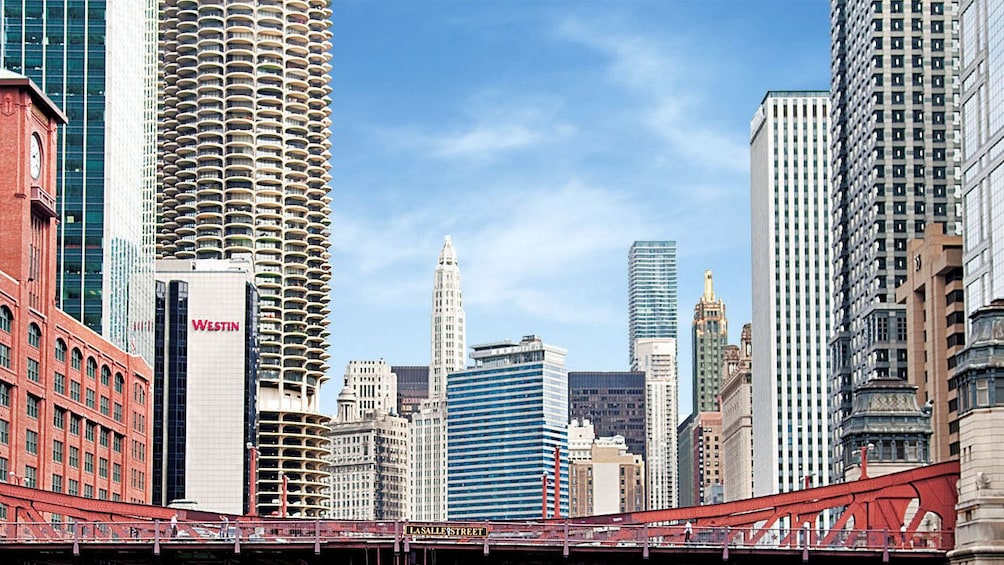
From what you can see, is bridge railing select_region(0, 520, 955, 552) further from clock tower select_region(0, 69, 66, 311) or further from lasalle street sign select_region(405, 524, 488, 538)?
clock tower select_region(0, 69, 66, 311)

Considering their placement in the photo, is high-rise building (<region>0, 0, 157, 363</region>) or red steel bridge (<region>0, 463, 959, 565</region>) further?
high-rise building (<region>0, 0, 157, 363</region>)

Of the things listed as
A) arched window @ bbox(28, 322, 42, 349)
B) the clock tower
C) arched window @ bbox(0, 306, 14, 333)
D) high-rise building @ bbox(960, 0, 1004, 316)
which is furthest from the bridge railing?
high-rise building @ bbox(960, 0, 1004, 316)

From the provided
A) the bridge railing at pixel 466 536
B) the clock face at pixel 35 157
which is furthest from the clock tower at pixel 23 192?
the bridge railing at pixel 466 536

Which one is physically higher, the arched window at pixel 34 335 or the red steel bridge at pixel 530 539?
the arched window at pixel 34 335

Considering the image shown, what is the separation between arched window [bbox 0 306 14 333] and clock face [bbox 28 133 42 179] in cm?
1417

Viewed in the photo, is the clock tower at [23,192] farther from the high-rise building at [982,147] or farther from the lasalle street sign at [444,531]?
the high-rise building at [982,147]

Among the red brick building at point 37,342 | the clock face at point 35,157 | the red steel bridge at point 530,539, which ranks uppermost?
the clock face at point 35,157

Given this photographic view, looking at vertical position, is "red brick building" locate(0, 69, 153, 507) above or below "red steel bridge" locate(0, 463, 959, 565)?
above

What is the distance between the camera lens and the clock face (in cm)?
15150

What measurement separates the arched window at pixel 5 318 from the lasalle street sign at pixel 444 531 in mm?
60117

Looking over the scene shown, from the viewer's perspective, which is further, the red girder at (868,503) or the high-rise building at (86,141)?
the high-rise building at (86,141)

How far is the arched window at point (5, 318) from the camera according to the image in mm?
141375

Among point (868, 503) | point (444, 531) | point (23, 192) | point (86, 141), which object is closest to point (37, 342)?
point (23, 192)

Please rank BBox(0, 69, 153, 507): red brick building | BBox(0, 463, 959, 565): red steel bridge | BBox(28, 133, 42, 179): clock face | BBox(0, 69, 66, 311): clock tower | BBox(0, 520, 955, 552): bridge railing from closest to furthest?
BBox(0, 520, 955, 552): bridge railing < BBox(0, 463, 959, 565): red steel bridge < BBox(0, 69, 153, 507): red brick building < BBox(0, 69, 66, 311): clock tower < BBox(28, 133, 42, 179): clock face
